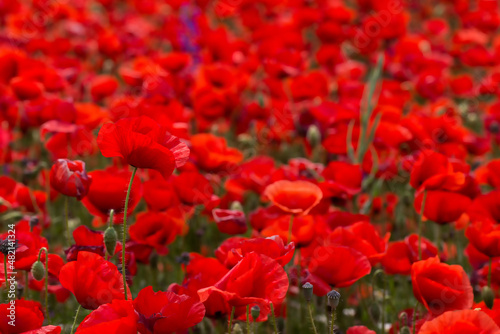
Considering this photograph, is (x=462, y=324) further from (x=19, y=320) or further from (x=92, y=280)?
(x=19, y=320)

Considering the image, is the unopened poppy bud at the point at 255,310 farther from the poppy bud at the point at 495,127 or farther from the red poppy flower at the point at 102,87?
the red poppy flower at the point at 102,87

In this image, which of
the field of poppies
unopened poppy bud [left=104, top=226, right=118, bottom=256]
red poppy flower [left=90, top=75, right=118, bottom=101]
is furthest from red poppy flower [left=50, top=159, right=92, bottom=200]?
red poppy flower [left=90, top=75, right=118, bottom=101]

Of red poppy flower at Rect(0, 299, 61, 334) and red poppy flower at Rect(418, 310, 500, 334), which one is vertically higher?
red poppy flower at Rect(418, 310, 500, 334)

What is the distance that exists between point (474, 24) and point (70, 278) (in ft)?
11.1

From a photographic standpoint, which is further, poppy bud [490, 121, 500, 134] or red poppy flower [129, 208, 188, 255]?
poppy bud [490, 121, 500, 134]

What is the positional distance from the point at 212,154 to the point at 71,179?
63 cm

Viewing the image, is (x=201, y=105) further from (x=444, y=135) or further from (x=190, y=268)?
(x=190, y=268)

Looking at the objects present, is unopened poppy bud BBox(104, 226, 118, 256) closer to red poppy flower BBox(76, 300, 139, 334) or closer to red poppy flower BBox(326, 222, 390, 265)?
red poppy flower BBox(76, 300, 139, 334)

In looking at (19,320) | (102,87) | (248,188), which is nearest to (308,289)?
(19,320)

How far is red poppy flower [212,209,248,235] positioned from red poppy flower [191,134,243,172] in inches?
12.3

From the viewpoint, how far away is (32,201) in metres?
1.99

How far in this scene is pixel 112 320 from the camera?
3.53 ft

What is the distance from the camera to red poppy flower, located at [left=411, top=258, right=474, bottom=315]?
1.29 meters

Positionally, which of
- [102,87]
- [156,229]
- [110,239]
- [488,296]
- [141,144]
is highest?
[141,144]
